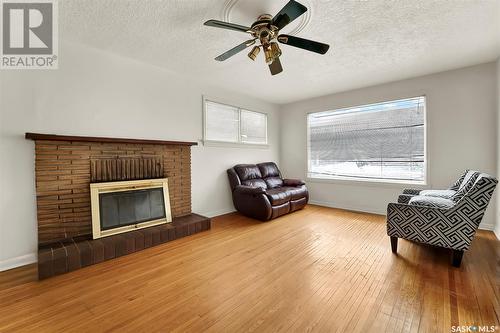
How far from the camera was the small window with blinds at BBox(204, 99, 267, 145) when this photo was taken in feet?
13.6

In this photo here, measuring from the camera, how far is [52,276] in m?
2.06

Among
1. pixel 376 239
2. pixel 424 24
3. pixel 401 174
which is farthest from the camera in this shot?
pixel 401 174

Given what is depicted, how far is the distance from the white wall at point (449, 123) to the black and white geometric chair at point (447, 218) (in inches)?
51.8

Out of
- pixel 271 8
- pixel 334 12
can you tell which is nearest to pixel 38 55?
pixel 271 8

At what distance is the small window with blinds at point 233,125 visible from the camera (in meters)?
4.14

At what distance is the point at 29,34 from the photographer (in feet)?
7.50

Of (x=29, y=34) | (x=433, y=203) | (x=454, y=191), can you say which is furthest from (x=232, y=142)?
(x=454, y=191)

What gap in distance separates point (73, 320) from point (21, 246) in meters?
1.51

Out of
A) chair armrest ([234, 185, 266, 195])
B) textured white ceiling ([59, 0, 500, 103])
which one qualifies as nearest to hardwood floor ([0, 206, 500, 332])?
chair armrest ([234, 185, 266, 195])

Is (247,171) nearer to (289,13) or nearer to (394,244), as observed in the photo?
(394,244)

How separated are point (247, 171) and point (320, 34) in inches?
108

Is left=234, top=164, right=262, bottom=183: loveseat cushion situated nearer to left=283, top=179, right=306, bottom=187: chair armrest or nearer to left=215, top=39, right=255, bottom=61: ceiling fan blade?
left=283, top=179, right=306, bottom=187: chair armrest

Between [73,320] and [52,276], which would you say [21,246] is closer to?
[52,276]

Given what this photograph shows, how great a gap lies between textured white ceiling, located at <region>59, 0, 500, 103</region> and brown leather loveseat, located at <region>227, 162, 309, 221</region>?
6.32ft
